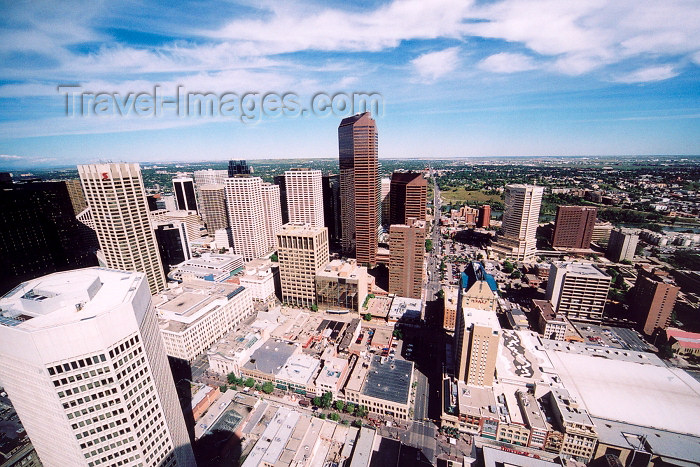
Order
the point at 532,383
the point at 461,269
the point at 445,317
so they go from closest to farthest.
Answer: the point at 532,383
the point at 445,317
the point at 461,269

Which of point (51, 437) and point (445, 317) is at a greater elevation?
point (51, 437)

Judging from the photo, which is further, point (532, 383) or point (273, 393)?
point (273, 393)

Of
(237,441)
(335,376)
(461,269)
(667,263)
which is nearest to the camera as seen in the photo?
(237,441)

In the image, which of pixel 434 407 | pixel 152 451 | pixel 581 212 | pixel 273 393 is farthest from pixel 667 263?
pixel 152 451

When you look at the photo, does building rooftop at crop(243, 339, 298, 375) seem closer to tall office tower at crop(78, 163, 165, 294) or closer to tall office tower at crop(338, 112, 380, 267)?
tall office tower at crop(78, 163, 165, 294)

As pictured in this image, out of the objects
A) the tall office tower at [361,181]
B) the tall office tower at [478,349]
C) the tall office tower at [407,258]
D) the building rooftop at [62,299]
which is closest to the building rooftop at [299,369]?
the tall office tower at [478,349]

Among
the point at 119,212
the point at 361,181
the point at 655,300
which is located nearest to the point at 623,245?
the point at 655,300

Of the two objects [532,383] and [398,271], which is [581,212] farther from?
[532,383]

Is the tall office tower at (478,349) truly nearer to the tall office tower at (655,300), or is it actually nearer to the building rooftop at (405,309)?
the building rooftop at (405,309)
